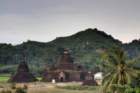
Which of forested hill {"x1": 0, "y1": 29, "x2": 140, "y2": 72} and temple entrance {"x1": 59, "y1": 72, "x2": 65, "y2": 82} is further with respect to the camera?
forested hill {"x1": 0, "y1": 29, "x2": 140, "y2": 72}

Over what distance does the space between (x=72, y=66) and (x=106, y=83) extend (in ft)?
217

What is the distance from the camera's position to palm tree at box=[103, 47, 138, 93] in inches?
1246

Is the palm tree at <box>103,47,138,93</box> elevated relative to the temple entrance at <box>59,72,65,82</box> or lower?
lower

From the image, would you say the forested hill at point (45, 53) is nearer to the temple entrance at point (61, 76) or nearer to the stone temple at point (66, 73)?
the stone temple at point (66, 73)

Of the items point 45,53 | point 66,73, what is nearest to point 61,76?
point 66,73

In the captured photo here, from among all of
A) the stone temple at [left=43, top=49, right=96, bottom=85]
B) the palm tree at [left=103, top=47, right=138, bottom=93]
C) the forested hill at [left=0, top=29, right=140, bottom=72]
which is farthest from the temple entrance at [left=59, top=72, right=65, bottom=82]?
the palm tree at [left=103, top=47, right=138, bottom=93]

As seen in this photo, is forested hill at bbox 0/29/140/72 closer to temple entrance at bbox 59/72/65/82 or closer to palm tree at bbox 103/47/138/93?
temple entrance at bbox 59/72/65/82

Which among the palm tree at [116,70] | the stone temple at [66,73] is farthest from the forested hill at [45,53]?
the palm tree at [116,70]

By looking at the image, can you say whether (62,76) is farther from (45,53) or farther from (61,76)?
(45,53)

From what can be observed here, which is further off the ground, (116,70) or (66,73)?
(66,73)

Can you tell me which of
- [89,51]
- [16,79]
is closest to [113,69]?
[16,79]

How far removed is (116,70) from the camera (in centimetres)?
3188

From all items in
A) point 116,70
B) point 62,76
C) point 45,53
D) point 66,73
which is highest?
point 45,53

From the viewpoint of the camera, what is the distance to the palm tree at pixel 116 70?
104 feet
